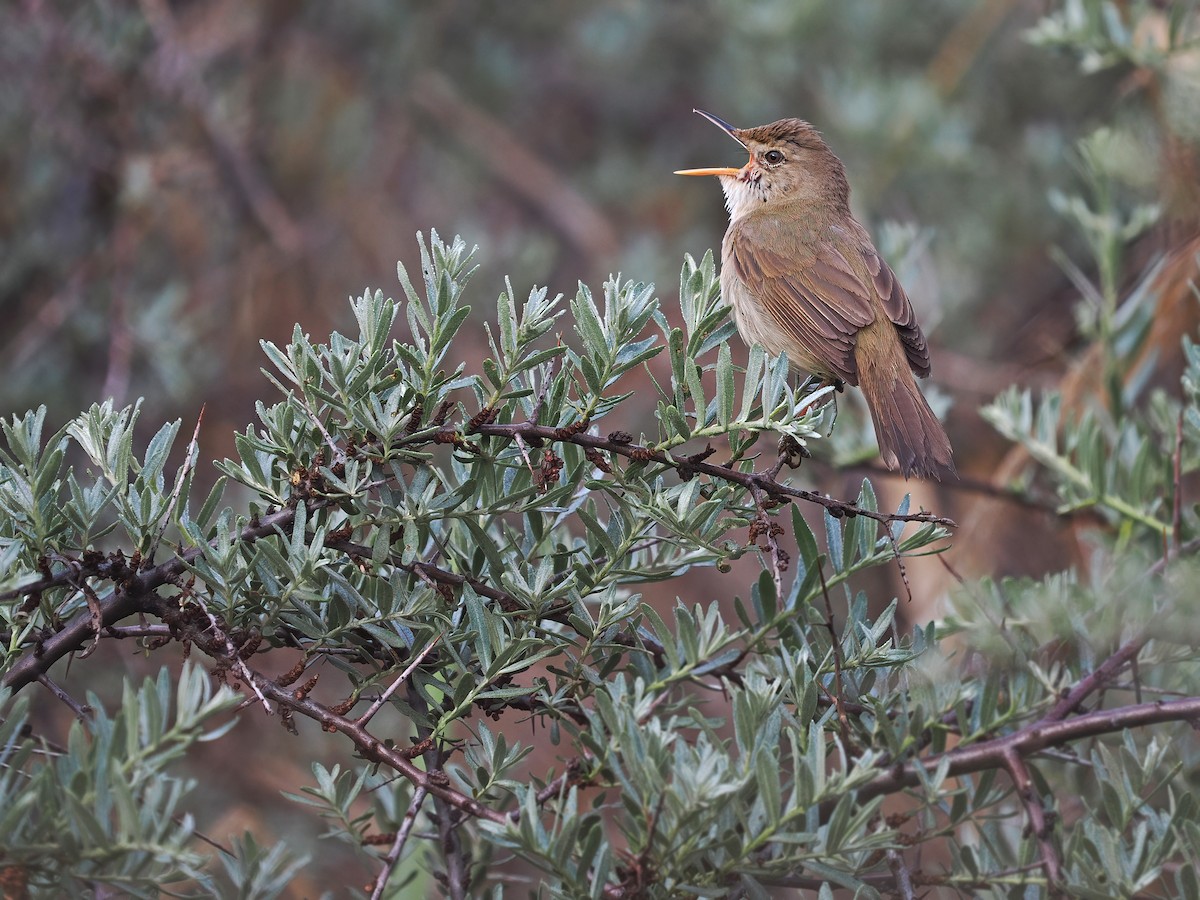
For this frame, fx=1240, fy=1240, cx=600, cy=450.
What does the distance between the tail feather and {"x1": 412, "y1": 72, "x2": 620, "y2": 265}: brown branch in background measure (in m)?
3.38

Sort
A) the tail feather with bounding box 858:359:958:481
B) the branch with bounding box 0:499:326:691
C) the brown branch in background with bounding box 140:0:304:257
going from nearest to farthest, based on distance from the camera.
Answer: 1. the branch with bounding box 0:499:326:691
2. the tail feather with bounding box 858:359:958:481
3. the brown branch in background with bounding box 140:0:304:257

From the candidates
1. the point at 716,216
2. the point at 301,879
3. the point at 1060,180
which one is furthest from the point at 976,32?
the point at 301,879

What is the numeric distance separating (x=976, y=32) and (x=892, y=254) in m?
2.66

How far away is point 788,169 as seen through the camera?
443 centimetres

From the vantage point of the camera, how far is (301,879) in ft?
15.3

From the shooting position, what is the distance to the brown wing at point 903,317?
3.69 metres

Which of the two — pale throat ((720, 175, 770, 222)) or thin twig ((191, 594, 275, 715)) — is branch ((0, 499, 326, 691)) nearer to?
thin twig ((191, 594, 275, 715))

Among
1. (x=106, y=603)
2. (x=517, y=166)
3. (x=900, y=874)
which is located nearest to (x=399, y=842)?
(x=106, y=603)

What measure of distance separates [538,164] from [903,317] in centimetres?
390

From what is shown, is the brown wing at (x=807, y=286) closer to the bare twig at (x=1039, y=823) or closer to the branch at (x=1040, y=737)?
the branch at (x=1040, y=737)

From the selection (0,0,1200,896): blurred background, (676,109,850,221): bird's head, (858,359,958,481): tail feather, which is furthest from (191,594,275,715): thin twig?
(676,109,850,221): bird's head

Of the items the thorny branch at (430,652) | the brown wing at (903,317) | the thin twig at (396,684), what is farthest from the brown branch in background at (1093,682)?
the brown wing at (903,317)

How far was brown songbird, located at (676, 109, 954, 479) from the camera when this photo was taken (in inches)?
129

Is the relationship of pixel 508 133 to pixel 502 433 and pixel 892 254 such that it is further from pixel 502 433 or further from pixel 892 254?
pixel 502 433
